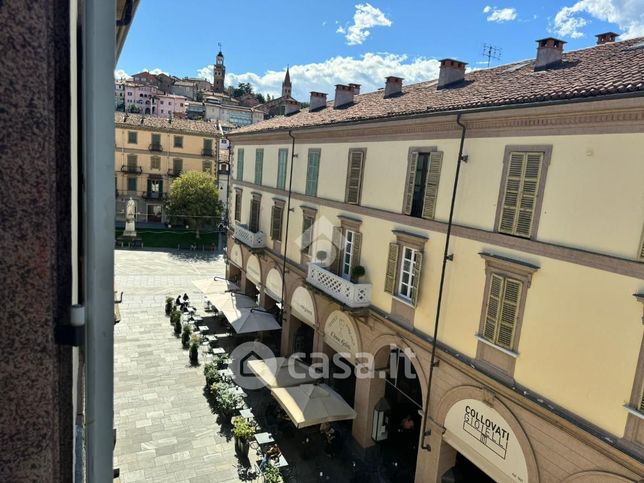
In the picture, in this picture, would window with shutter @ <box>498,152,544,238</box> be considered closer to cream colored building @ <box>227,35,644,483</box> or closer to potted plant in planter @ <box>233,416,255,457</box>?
cream colored building @ <box>227,35,644,483</box>

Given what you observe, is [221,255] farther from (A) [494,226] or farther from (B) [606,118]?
(B) [606,118]

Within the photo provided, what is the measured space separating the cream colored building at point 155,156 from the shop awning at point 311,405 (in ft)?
143

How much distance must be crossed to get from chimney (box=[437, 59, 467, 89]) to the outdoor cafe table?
14.2 metres

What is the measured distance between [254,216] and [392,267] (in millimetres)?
14060

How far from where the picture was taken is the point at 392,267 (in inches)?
576

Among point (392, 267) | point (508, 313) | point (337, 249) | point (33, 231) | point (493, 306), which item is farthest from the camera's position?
point (337, 249)

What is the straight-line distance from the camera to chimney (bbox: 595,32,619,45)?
1388 cm

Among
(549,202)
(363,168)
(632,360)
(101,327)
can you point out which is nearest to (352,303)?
(363,168)

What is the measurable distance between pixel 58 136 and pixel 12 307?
0.71 m

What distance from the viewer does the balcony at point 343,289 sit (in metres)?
15.5

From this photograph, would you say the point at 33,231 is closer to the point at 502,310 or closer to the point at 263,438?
the point at 502,310

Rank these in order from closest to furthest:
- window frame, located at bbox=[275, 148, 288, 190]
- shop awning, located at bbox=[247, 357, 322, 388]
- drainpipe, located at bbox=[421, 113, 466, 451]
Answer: drainpipe, located at bbox=[421, 113, 466, 451] → shop awning, located at bbox=[247, 357, 322, 388] → window frame, located at bbox=[275, 148, 288, 190]

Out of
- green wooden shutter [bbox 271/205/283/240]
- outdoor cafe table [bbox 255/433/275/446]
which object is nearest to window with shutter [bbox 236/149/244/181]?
green wooden shutter [bbox 271/205/283/240]

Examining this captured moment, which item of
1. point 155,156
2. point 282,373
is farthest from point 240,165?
point 155,156
